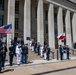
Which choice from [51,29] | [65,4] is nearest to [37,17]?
[51,29]

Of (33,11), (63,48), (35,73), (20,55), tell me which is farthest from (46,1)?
(35,73)

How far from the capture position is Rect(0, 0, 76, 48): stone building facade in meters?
29.7

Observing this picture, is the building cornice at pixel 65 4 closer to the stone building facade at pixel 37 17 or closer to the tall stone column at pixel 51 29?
the stone building facade at pixel 37 17

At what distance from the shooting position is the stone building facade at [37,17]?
29734 mm

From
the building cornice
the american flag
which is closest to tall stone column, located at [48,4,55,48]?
the building cornice

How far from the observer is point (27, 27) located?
29.8 m

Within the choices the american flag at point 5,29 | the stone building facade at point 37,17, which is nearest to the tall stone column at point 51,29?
Result: the stone building facade at point 37,17

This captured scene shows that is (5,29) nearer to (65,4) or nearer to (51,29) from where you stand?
(51,29)

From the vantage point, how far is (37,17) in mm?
33000

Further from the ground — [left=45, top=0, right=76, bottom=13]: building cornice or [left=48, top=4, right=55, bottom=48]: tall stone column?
[left=45, top=0, right=76, bottom=13]: building cornice

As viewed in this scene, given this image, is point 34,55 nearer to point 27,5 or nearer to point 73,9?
point 27,5

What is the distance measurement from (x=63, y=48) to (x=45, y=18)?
15.3 m

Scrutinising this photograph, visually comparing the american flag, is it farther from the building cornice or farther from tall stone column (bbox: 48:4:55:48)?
the building cornice

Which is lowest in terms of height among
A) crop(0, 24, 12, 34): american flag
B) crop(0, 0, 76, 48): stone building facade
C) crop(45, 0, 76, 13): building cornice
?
crop(0, 24, 12, 34): american flag
